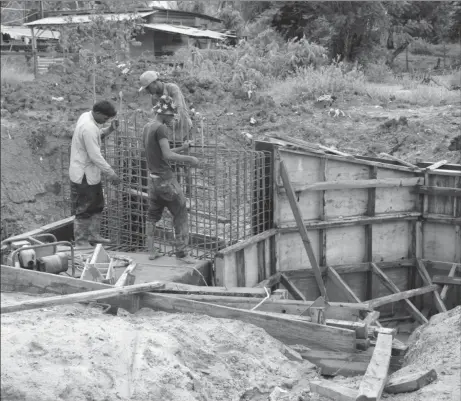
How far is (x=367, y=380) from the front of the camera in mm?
6070

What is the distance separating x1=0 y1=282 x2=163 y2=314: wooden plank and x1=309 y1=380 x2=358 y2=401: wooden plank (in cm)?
188

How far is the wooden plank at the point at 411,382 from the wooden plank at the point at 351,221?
4.57 m

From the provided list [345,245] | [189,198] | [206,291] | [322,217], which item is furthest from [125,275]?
[345,245]

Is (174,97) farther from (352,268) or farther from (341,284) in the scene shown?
(352,268)

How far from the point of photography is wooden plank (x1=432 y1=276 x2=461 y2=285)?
11.3m

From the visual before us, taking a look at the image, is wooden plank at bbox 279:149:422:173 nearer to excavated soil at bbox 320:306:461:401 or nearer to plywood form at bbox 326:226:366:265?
plywood form at bbox 326:226:366:265

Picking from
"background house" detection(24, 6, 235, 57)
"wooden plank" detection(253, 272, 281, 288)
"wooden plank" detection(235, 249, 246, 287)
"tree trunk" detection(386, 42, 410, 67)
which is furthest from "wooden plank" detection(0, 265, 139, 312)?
"tree trunk" detection(386, 42, 410, 67)

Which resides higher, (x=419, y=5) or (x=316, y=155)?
(x=419, y=5)

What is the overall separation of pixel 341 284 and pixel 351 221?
1.06 meters

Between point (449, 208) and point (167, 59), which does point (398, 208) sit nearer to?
point (449, 208)

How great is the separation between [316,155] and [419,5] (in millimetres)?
23968

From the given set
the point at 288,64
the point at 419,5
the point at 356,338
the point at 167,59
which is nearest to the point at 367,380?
the point at 356,338

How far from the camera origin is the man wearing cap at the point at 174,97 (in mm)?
9102

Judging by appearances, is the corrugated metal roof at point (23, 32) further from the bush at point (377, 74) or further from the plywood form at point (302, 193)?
the plywood form at point (302, 193)
